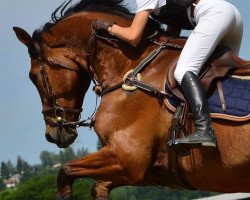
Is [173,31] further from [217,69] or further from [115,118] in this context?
[115,118]

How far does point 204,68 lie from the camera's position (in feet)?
27.5

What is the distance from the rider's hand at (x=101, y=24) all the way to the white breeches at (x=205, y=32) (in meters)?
1.11

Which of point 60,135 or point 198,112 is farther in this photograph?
point 60,135

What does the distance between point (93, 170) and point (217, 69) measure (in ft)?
6.13

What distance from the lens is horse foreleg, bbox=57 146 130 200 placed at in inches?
328

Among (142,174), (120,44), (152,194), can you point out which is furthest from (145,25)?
(152,194)

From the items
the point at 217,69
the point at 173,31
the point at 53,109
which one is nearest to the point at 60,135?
the point at 53,109

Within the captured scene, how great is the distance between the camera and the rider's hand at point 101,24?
8930 millimetres

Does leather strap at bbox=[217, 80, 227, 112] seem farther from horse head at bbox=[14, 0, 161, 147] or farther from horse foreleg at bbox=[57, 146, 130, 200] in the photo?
horse head at bbox=[14, 0, 161, 147]

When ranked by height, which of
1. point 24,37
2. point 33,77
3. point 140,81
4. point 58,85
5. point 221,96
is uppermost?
point 24,37

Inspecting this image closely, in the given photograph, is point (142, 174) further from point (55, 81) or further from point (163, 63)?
point (55, 81)

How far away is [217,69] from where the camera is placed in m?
8.20

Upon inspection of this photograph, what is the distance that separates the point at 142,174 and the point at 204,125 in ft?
3.20

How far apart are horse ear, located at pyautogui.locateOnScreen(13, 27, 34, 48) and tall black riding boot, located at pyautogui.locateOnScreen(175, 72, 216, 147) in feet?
8.09
